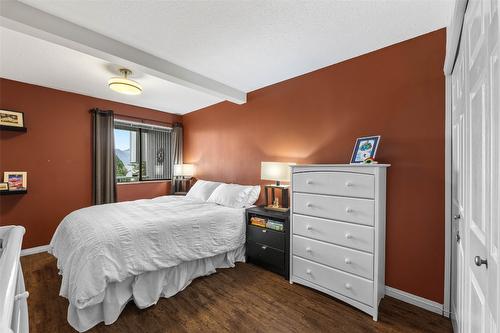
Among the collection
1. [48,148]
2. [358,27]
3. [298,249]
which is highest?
[358,27]

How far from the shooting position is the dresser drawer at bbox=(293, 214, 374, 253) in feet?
6.49

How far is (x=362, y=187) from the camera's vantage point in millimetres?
2002

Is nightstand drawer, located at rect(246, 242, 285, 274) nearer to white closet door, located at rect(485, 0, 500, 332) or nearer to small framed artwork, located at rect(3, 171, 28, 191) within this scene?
white closet door, located at rect(485, 0, 500, 332)

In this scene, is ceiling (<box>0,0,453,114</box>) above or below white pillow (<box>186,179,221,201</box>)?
above

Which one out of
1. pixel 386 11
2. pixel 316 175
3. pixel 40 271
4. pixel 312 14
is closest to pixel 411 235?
pixel 316 175

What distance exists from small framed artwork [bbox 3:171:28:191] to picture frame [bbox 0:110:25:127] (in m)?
0.68

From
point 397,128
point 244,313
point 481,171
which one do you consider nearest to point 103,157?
point 244,313

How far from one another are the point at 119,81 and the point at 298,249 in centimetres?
289

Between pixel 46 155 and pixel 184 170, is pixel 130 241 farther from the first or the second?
pixel 184 170

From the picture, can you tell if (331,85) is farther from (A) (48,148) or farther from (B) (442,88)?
(A) (48,148)

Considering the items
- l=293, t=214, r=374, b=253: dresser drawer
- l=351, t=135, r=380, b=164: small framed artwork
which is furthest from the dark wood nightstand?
l=351, t=135, r=380, b=164: small framed artwork

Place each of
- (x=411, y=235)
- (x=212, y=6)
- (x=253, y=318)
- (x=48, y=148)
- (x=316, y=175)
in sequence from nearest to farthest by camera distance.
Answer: (x=212, y=6) < (x=253, y=318) < (x=411, y=235) < (x=316, y=175) < (x=48, y=148)

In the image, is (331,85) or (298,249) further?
(331,85)

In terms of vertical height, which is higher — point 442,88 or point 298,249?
point 442,88
